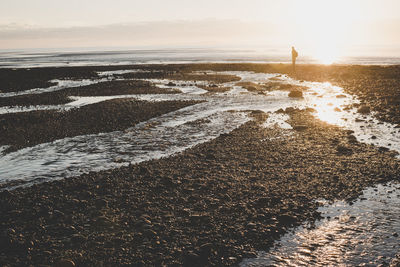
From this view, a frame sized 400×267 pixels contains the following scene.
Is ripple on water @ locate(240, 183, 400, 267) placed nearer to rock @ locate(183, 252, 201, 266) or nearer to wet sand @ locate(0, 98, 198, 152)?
rock @ locate(183, 252, 201, 266)

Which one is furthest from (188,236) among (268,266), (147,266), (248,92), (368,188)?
(248,92)

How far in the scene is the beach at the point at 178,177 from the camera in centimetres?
668

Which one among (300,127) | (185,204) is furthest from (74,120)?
Answer: (185,204)

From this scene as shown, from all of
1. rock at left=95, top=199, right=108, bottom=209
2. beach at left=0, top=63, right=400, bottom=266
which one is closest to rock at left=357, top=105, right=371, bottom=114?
beach at left=0, top=63, right=400, bottom=266

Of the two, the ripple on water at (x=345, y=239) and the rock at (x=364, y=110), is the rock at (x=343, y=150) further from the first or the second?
the rock at (x=364, y=110)

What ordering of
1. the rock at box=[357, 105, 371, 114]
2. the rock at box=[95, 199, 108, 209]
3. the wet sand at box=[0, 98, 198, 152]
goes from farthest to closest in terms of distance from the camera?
the rock at box=[357, 105, 371, 114], the wet sand at box=[0, 98, 198, 152], the rock at box=[95, 199, 108, 209]

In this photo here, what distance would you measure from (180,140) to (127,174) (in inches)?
186

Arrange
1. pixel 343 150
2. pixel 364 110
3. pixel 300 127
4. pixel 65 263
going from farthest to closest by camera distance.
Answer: pixel 364 110
pixel 300 127
pixel 343 150
pixel 65 263

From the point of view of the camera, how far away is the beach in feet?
21.9

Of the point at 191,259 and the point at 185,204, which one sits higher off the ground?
the point at 185,204

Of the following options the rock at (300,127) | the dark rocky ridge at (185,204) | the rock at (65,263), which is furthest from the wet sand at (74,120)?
the rock at (65,263)

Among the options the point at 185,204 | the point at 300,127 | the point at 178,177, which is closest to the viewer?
the point at 185,204

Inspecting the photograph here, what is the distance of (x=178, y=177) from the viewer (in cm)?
1009

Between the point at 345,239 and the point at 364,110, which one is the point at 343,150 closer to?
the point at 345,239
